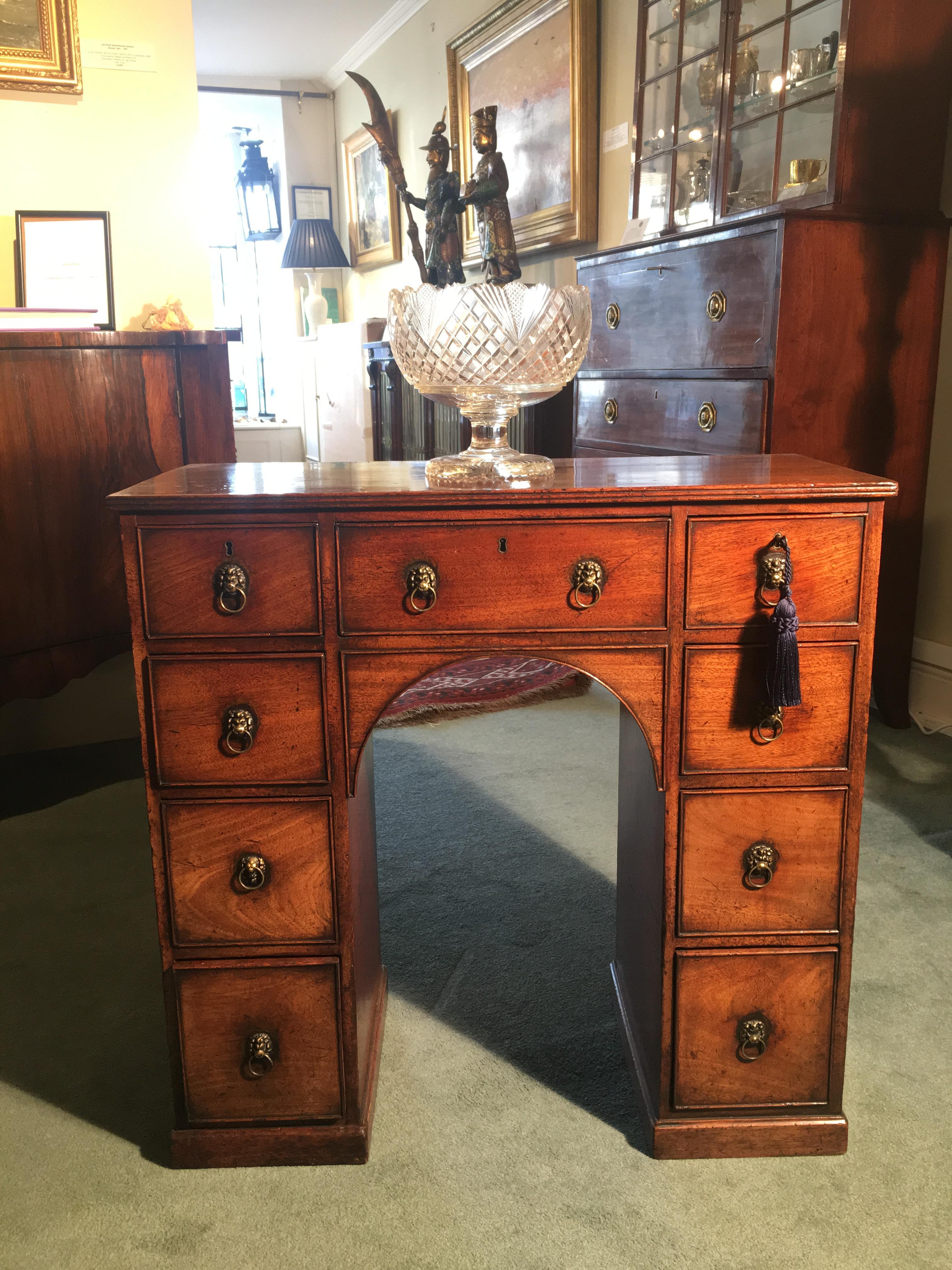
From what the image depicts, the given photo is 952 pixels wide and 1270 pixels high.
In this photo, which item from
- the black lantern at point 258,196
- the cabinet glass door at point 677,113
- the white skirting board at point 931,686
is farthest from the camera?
the black lantern at point 258,196

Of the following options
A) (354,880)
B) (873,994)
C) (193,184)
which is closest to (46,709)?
(193,184)

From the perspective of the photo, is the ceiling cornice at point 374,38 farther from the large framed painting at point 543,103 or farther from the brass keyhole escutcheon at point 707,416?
the brass keyhole escutcheon at point 707,416

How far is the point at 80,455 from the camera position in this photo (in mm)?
2592

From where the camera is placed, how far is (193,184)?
2984mm

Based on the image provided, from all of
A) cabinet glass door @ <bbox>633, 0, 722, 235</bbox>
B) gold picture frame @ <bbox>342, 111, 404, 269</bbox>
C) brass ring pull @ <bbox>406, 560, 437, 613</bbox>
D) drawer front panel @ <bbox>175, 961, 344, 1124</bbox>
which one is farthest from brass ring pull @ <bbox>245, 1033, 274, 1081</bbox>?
gold picture frame @ <bbox>342, 111, 404, 269</bbox>

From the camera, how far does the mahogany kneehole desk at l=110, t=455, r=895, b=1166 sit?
1249 mm

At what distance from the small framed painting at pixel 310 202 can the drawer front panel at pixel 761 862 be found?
7.56 metres

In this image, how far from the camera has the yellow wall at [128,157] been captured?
2816 mm

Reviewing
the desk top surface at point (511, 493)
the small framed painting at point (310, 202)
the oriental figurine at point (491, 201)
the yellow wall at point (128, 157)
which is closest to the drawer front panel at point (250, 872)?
the desk top surface at point (511, 493)

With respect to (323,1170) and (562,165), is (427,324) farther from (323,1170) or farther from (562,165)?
(562,165)

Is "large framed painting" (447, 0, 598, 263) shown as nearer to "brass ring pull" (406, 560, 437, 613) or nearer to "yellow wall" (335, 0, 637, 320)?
"yellow wall" (335, 0, 637, 320)

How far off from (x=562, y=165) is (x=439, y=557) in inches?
140

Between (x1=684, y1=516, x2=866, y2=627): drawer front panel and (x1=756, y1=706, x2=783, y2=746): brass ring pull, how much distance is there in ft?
0.40

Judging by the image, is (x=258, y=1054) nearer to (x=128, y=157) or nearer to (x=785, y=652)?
(x=785, y=652)
